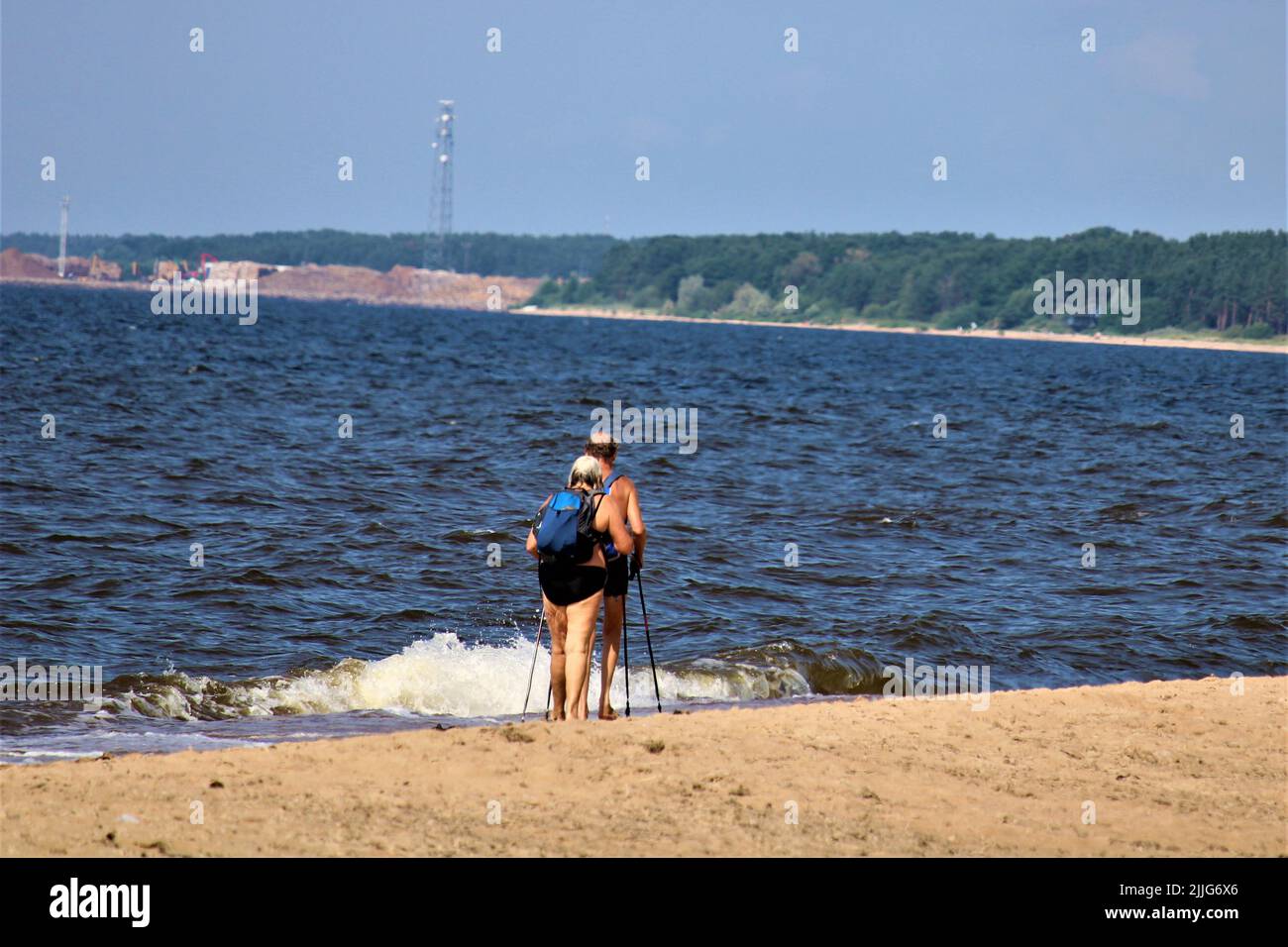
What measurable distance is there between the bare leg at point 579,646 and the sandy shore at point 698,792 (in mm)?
325

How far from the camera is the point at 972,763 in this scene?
8.34 m

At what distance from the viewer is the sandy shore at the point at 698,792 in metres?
6.54

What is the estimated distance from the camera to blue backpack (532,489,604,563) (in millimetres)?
8453

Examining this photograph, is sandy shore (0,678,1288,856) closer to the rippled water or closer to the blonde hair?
the blonde hair

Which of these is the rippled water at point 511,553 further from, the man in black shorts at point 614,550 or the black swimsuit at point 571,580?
the black swimsuit at point 571,580

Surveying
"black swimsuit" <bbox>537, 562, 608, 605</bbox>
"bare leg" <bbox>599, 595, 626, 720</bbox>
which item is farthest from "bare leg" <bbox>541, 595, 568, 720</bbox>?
"bare leg" <bbox>599, 595, 626, 720</bbox>

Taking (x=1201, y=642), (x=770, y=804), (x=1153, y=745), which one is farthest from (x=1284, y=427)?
(x=770, y=804)

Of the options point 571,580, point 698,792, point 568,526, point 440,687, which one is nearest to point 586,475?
point 568,526

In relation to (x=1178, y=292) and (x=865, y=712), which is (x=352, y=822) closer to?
(x=865, y=712)

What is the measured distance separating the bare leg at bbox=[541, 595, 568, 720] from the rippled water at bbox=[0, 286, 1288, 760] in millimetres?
1812

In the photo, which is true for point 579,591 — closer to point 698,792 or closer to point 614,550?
point 614,550
